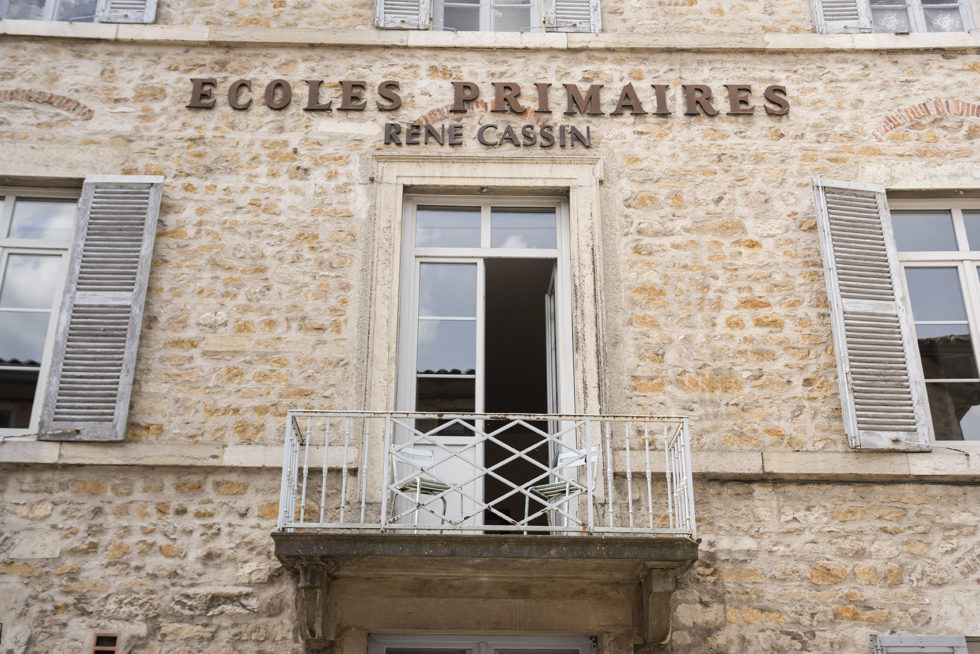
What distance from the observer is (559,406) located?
20.5 ft

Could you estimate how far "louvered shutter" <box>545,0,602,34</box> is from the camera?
7203 mm

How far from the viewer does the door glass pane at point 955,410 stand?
616cm

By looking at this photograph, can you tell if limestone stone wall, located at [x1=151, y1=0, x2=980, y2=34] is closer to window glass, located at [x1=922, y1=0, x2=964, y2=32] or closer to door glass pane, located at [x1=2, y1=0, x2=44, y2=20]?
→ window glass, located at [x1=922, y1=0, x2=964, y2=32]

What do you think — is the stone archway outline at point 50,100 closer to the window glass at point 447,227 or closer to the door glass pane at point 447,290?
the window glass at point 447,227

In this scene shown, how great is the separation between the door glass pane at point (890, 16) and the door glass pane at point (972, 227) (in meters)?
1.52

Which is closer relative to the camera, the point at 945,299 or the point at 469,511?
the point at 469,511

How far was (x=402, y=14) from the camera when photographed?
7.21 m

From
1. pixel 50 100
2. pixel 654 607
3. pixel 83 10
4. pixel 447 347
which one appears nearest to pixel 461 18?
pixel 447 347

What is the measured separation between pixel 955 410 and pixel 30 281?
230 inches

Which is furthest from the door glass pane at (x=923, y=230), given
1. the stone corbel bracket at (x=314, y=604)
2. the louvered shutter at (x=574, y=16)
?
the stone corbel bracket at (x=314, y=604)

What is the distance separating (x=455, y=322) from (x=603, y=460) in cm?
133

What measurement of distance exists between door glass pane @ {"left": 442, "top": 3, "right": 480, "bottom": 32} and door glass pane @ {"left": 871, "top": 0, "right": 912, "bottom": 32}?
2.87m

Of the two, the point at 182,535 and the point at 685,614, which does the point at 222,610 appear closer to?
the point at 182,535

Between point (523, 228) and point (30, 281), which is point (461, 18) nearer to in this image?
point (523, 228)
